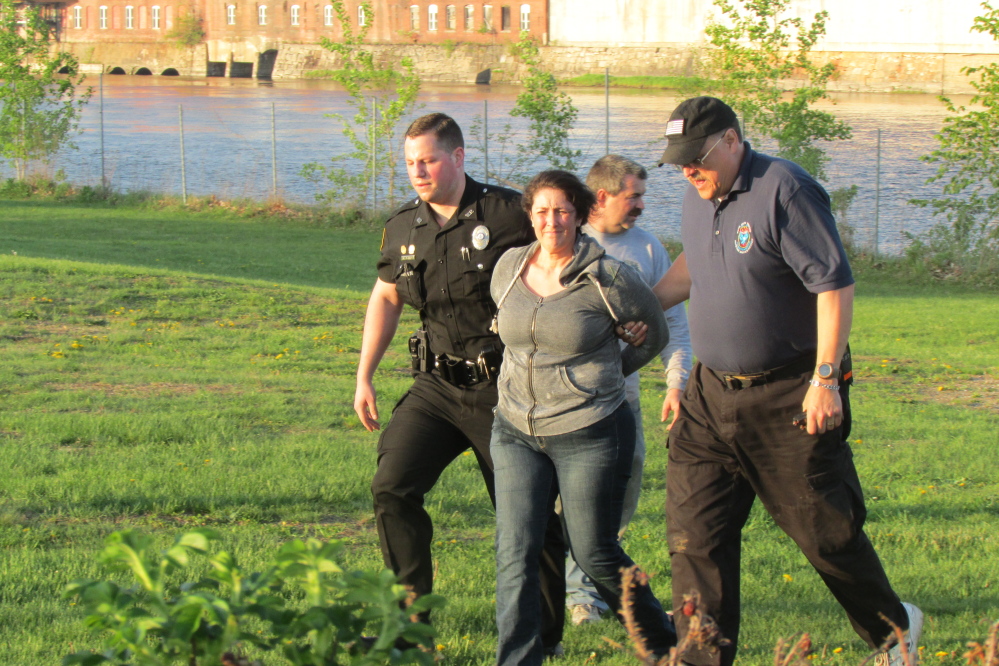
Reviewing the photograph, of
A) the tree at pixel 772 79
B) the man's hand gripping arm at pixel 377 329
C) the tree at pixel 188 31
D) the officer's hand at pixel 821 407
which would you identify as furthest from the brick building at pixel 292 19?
the officer's hand at pixel 821 407

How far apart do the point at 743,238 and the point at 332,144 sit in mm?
34579

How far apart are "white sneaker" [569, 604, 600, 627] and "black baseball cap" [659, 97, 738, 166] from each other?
74.2 inches

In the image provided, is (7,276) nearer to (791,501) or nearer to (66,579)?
(66,579)

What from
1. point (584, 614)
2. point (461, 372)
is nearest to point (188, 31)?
point (461, 372)

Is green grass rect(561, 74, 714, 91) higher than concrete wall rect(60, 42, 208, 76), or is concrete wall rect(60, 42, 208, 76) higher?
concrete wall rect(60, 42, 208, 76)

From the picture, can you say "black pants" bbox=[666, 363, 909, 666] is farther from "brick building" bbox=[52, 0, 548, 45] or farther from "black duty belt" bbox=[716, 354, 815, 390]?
"brick building" bbox=[52, 0, 548, 45]

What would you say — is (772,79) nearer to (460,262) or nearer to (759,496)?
(460,262)

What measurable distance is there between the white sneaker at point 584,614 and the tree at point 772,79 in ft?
50.3

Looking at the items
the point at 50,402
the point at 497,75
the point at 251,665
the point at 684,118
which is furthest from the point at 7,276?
the point at 497,75

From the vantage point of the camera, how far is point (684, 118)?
11.6 ft

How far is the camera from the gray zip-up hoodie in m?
3.65

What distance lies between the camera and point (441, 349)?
166 inches

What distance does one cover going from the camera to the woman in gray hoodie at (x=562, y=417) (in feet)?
12.0

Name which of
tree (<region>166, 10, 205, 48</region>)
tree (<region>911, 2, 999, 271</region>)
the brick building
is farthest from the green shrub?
tree (<region>166, 10, 205, 48</region>)
